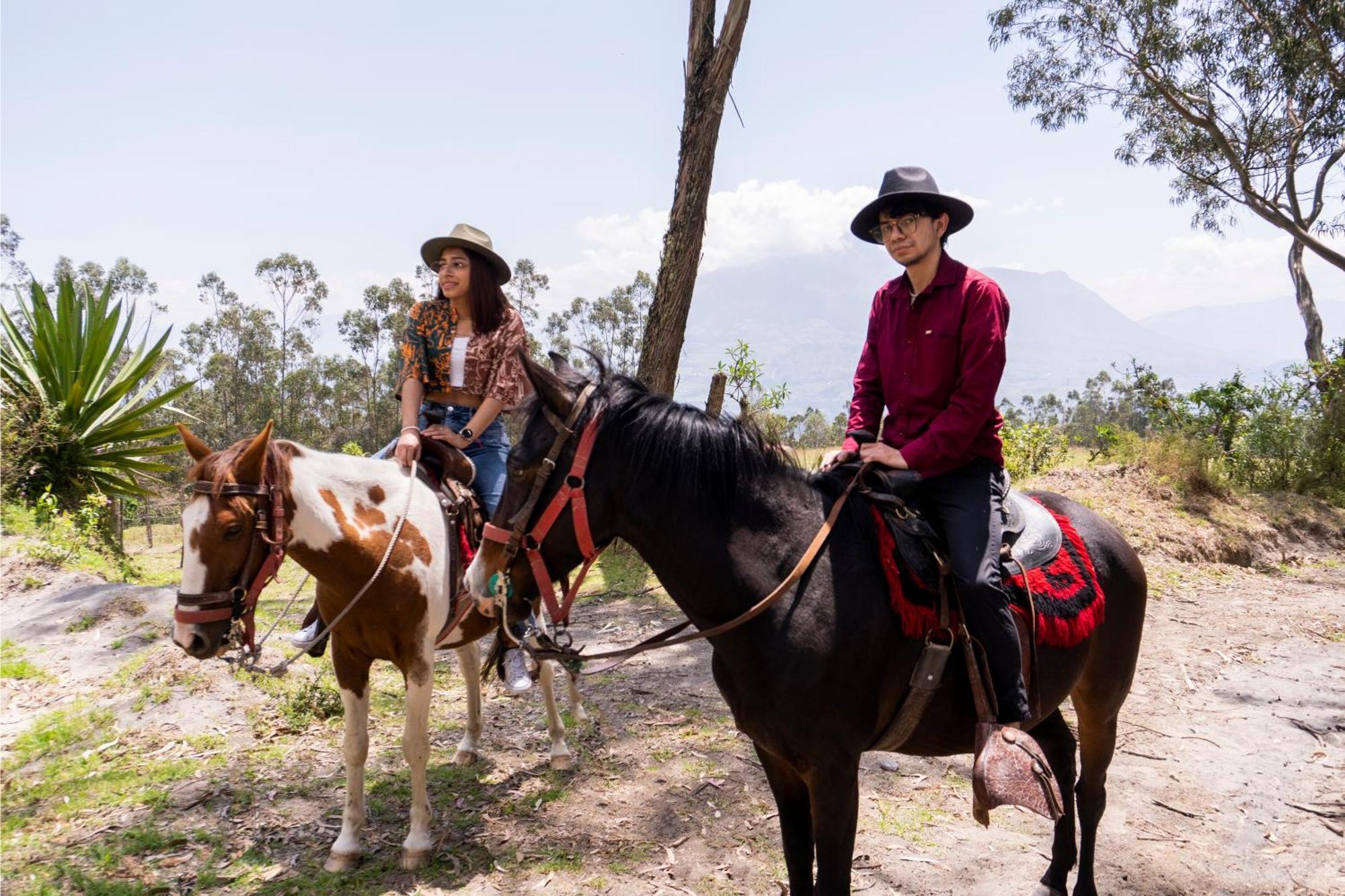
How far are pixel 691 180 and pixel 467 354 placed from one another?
5045 millimetres

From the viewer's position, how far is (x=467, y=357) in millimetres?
4066

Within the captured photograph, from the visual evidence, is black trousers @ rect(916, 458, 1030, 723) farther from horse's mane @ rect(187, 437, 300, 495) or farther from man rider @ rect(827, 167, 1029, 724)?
horse's mane @ rect(187, 437, 300, 495)

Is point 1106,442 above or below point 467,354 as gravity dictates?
below

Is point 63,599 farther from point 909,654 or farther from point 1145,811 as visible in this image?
point 1145,811

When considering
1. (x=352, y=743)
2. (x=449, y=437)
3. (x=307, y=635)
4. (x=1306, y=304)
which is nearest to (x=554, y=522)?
(x=449, y=437)

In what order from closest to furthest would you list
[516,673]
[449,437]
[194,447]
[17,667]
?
1. [194,447]
2. [449,437]
3. [516,673]
4. [17,667]

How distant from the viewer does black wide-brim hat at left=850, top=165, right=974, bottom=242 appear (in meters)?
2.66

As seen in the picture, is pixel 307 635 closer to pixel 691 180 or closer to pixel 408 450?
pixel 408 450

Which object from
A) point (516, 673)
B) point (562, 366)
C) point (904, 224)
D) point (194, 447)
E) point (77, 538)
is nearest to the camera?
point (562, 366)

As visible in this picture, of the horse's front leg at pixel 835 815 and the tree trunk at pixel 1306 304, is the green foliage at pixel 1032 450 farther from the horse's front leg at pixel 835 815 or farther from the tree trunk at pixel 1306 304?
the horse's front leg at pixel 835 815

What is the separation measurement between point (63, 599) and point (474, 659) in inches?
172

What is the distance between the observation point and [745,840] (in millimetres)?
3729

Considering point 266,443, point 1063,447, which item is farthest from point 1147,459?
point 266,443

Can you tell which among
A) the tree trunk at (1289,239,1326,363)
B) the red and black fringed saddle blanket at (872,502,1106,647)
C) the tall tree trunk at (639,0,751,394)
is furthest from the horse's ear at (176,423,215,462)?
the tree trunk at (1289,239,1326,363)
